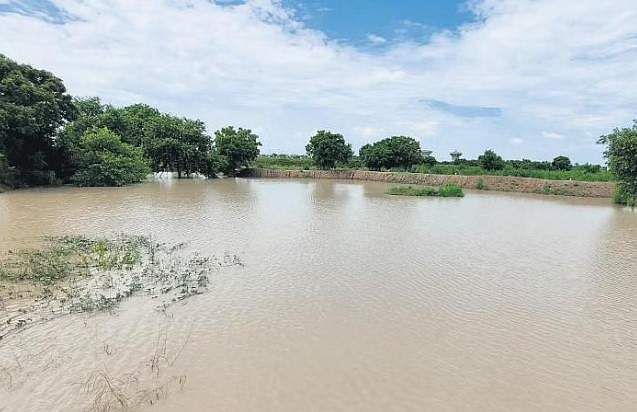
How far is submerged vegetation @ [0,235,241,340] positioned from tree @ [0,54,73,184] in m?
13.6

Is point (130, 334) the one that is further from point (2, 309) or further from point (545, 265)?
point (545, 265)

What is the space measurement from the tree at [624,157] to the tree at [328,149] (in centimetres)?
2516

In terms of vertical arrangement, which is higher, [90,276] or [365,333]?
[90,276]

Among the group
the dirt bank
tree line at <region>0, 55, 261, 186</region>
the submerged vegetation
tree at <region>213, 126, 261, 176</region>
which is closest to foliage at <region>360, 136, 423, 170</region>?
the dirt bank

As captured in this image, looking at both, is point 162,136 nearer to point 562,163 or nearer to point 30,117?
point 30,117

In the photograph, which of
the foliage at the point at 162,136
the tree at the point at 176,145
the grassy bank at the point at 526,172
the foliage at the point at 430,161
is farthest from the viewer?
the foliage at the point at 430,161

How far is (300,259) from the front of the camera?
29.0 ft

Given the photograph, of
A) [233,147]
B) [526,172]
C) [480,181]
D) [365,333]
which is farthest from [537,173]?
[365,333]

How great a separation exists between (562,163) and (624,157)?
2407cm

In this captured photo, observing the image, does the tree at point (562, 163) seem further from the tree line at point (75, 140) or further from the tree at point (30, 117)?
the tree at point (30, 117)

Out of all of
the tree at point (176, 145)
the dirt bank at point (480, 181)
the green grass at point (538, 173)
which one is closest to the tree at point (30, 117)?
the tree at point (176, 145)

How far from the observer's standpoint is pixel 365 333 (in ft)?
17.3

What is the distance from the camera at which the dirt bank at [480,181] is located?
1096 inches

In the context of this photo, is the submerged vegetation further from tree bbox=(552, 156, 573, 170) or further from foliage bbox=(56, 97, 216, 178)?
tree bbox=(552, 156, 573, 170)
